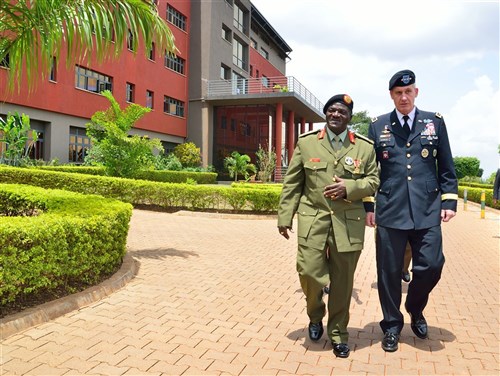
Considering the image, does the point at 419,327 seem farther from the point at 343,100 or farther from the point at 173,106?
the point at 173,106

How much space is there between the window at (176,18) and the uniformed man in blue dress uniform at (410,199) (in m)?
27.8

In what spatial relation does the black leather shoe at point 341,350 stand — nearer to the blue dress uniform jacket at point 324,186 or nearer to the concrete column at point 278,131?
the blue dress uniform jacket at point 324,186

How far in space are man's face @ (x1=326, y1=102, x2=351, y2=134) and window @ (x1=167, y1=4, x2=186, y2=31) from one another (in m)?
27.9

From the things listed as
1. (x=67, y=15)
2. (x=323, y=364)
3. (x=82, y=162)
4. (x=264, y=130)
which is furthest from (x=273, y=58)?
(x=323, y=364)

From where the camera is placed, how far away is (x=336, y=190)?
303cm

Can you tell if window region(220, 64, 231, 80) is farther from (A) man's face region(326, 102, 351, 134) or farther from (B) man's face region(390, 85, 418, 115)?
(A) man's face region(326, 102, 351, 134)

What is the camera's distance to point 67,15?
5191 mm

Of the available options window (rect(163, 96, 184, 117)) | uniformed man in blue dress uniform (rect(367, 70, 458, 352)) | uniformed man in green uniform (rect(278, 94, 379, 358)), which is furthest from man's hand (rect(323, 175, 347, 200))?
window (rect(163, 96, 184, 117))

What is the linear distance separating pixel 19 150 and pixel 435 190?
16.3 meters

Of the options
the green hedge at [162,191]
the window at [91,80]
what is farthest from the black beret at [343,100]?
the window at [91,80]

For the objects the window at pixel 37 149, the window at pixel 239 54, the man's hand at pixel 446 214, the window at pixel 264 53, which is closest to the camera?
the man's hand at pixel 446 214

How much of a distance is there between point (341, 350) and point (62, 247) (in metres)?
2.60

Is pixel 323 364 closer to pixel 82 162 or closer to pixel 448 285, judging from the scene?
pixel 448 285

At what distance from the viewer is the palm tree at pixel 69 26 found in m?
5.11
